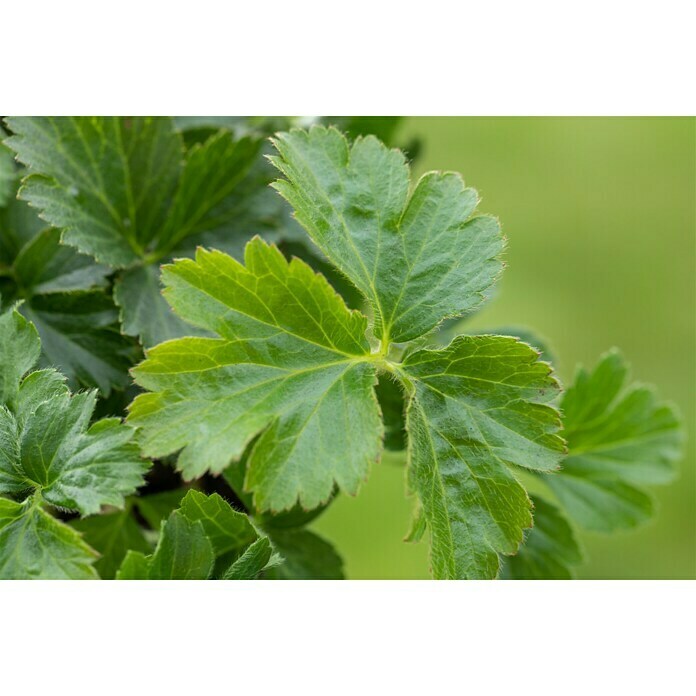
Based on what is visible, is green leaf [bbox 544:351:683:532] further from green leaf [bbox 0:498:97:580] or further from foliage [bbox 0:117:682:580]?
green leaf [bbox 0:498:97:580]

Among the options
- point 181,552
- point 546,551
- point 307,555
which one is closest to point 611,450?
point 546,551

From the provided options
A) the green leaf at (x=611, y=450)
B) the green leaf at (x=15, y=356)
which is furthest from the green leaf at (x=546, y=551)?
the green leaf at (x=15, y=356)

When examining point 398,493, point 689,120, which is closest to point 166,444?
point 398,493

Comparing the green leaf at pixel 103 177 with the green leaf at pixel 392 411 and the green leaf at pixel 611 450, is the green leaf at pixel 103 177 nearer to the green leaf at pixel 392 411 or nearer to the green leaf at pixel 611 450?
the green leaf at pixel 392 411

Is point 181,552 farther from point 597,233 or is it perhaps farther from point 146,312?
point 597,233

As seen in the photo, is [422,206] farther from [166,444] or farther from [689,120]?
[689,120]

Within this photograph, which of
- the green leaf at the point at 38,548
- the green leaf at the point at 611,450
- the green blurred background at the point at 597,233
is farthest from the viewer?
the green blurred background at the point at 597,233
